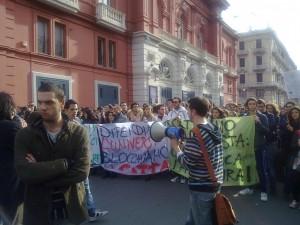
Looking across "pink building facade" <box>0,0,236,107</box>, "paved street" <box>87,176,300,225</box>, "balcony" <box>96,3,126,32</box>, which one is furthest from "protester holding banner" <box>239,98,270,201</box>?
"balcony" <box>96,3,126,32</box>

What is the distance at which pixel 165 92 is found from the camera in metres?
26.6

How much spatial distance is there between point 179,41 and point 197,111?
2519cm

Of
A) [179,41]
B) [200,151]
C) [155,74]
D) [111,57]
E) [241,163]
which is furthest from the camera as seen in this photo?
[179,41]

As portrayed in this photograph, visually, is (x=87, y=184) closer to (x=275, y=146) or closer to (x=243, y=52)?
(x=275, y=146)

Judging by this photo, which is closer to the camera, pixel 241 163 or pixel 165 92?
pixel 241 163

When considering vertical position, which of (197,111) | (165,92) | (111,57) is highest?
(111,57)

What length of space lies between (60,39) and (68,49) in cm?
63

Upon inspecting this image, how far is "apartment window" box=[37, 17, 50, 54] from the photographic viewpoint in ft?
55.9

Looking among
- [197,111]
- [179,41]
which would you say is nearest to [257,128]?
[197,111]

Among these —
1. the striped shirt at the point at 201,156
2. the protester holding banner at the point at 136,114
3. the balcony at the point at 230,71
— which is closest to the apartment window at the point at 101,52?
the protester holding banner at the point at 136,114

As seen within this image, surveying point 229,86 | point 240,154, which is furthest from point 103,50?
point 229,86

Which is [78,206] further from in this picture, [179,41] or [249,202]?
[179,41]

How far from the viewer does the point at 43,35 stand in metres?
17.3

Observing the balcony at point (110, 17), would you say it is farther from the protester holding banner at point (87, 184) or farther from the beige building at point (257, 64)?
the beige building at point (257, 64)
